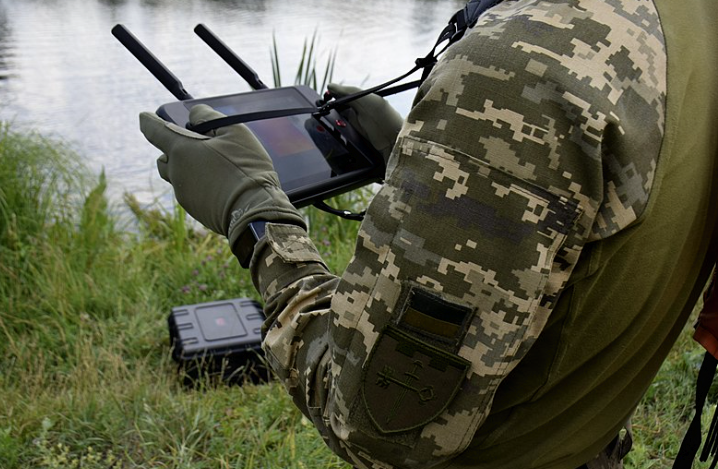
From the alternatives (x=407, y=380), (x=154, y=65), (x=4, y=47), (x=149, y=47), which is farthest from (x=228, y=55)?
(x=4, y=47)

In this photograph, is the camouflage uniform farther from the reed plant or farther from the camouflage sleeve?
the reed plant

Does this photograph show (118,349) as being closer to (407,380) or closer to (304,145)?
(304,145)

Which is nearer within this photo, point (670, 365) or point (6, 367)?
point (670, 365)

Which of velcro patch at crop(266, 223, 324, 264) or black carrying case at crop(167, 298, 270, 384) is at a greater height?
velcro patch at crop(266, 223, 324, 264)

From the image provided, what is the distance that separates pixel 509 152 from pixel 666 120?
0.17 metres

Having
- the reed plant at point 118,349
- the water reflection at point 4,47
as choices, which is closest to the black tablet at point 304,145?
the reed plant at point 118,349

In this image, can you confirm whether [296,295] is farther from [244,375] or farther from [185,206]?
[244,375]

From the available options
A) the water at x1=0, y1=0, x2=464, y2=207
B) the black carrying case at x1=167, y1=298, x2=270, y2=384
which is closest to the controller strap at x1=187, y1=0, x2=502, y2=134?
the black carrying case at x1=167, y1=298, x2=270, y2=384

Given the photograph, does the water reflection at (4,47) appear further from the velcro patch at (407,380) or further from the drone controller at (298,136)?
the velcro patch at (407,380)

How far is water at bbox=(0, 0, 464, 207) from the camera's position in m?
5.66

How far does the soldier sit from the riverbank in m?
1.14

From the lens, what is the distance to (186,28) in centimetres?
812

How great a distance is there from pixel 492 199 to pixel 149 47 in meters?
6.91

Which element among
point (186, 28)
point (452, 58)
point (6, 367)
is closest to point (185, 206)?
point (452, 58)
